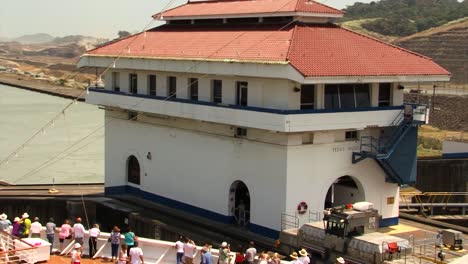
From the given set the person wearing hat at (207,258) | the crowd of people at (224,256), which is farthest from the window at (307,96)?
the person wearing hat at (207,258)

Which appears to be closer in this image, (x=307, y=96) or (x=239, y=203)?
(x=307, y=96)

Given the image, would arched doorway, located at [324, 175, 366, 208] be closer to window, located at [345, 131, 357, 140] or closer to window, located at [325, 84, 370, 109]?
window, located at [345, 131, 357, 140]

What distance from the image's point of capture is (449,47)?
102625 millimetres

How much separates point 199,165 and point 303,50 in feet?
20.1

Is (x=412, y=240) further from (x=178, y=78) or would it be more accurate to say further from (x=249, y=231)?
(x=178, y=78)

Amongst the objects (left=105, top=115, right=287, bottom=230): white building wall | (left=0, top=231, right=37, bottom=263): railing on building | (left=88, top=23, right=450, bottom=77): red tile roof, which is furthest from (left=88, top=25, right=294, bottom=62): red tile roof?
(left=0, top=231, right=37, bottom=263): railing on building

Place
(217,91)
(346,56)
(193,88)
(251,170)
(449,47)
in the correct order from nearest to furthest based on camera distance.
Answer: (346,56) < (251,170) < (217,91) < (193,88) < (449,47)

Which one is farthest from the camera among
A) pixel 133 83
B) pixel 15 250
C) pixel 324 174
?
pixel 133 83

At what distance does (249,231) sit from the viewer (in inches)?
958

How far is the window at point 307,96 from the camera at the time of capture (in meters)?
23.1

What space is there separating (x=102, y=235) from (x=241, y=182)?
5.95 meters

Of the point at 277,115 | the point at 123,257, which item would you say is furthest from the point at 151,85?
the point at 123,257

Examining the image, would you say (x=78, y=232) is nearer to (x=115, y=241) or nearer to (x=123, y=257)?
(x=115, y=241)

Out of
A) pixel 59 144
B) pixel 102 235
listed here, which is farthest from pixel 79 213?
pixel 59 144
